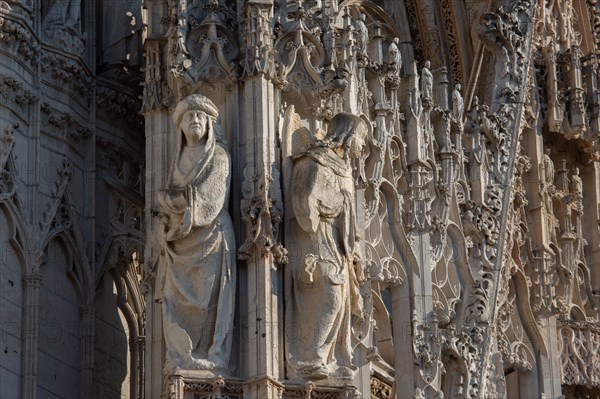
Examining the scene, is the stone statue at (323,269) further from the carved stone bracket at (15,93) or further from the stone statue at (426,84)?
the stone statue at (426,84)

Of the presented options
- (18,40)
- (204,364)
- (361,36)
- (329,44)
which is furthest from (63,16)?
(204,364)

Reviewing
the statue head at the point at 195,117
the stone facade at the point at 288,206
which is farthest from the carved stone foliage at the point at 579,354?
the statue head at the point at 195,117

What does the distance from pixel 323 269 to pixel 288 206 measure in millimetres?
559

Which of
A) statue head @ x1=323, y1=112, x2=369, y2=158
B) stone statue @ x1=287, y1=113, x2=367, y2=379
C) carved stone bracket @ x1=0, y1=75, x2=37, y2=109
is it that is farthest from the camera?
carved stone bracket @ x1=0, y1=75, x2=37, y2=109

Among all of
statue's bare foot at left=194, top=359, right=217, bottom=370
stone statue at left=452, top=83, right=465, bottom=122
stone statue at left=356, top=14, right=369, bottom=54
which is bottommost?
statue's bare foot at left=194, top=359, right=217, bottom=370

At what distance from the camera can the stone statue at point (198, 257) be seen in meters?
16.3

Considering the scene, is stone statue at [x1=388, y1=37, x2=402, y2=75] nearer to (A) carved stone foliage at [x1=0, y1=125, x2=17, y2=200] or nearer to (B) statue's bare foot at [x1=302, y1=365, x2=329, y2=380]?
(A) carved stone foliage at [x1=0, y1=125, x2=17, y2=200]

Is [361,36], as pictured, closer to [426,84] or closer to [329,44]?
[426,84]

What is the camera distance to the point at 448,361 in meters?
19.2

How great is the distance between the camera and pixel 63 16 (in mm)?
18875

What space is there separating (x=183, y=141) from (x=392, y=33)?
6.34 m

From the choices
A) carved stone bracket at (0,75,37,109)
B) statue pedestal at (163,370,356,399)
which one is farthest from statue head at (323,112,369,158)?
carved stone bracket at (0,75,37,109)

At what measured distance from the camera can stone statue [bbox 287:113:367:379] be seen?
1650cm

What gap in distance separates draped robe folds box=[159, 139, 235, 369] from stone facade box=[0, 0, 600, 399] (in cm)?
2
